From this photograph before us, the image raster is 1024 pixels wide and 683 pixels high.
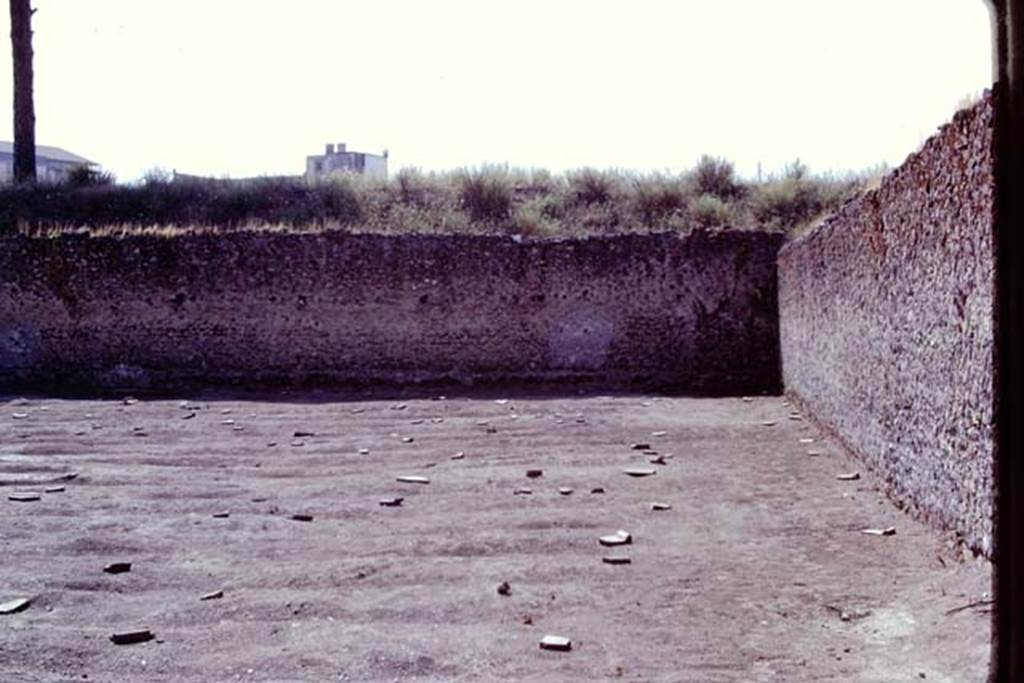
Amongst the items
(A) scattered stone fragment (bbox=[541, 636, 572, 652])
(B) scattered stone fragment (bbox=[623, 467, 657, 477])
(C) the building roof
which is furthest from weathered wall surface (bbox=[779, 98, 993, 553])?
(C) the building roof

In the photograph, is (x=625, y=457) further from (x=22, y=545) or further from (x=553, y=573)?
(x=22, y=545)

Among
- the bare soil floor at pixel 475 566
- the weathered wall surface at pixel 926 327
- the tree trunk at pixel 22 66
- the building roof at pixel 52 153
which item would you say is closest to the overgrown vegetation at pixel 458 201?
the tree trunk at pixel 22 66

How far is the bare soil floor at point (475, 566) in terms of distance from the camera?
11.7 ft

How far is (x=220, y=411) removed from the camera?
11.7m

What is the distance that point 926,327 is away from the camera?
16.4 feet

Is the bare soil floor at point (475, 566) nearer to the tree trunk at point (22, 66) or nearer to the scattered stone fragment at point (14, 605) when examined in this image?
the scattered stone fragment at point (14, 605)

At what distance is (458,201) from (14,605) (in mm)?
16586

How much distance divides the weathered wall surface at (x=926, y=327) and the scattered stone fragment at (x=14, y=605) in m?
4.18

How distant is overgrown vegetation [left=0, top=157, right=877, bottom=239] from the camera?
18.3 metres

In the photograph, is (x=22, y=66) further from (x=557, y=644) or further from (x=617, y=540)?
(x=557, y=644)

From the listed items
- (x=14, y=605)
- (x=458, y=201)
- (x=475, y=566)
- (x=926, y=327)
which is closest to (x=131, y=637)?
(x=14, y=605)

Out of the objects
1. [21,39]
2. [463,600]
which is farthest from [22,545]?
[21,39]

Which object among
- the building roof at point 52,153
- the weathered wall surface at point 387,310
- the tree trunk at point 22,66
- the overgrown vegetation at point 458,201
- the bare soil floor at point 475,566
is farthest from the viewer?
the building roof at point 52,153

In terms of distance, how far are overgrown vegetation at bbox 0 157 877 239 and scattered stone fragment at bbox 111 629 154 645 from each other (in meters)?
13.8
